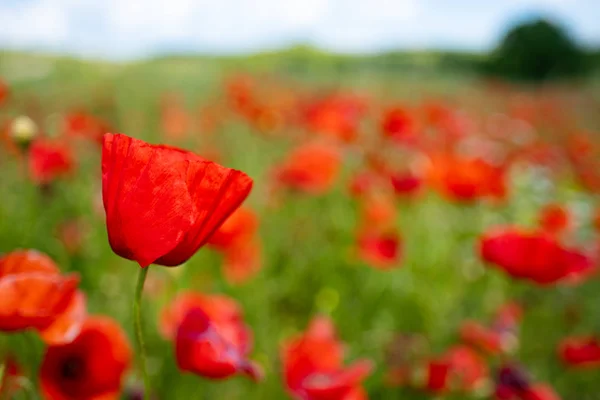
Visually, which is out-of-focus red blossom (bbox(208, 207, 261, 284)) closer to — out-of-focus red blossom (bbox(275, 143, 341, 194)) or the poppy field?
the poppy field

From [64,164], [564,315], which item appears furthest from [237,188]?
[564,315]

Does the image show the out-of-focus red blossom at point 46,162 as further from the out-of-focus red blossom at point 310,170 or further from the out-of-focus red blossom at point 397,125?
the out-of-focus red blossom at point 397,125

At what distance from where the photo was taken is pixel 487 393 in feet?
3.75

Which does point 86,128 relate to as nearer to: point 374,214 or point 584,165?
point 374,214

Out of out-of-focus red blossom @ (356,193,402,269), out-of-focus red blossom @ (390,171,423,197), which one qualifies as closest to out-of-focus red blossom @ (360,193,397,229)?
out-of-focus red blossom @ (356,193,402,269)

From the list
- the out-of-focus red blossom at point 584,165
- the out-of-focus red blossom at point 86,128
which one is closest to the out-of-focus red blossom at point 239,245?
the out-of-focus red blossom at point 86,128

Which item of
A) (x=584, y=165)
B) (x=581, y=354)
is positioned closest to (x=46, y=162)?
(x=581, y=354)

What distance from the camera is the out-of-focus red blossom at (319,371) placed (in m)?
0.75

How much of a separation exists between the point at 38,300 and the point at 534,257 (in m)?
0.86

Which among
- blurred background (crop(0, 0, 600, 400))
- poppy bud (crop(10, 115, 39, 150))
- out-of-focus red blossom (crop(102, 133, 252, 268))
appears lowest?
blurred background (crop(0, 0, 600, 400))

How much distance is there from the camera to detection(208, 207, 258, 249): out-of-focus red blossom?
44.5 inches

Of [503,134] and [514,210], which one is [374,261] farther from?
[503,134]

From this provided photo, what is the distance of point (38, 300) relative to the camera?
1.69 ft

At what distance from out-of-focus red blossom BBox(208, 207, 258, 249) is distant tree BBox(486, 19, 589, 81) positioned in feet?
54.7
